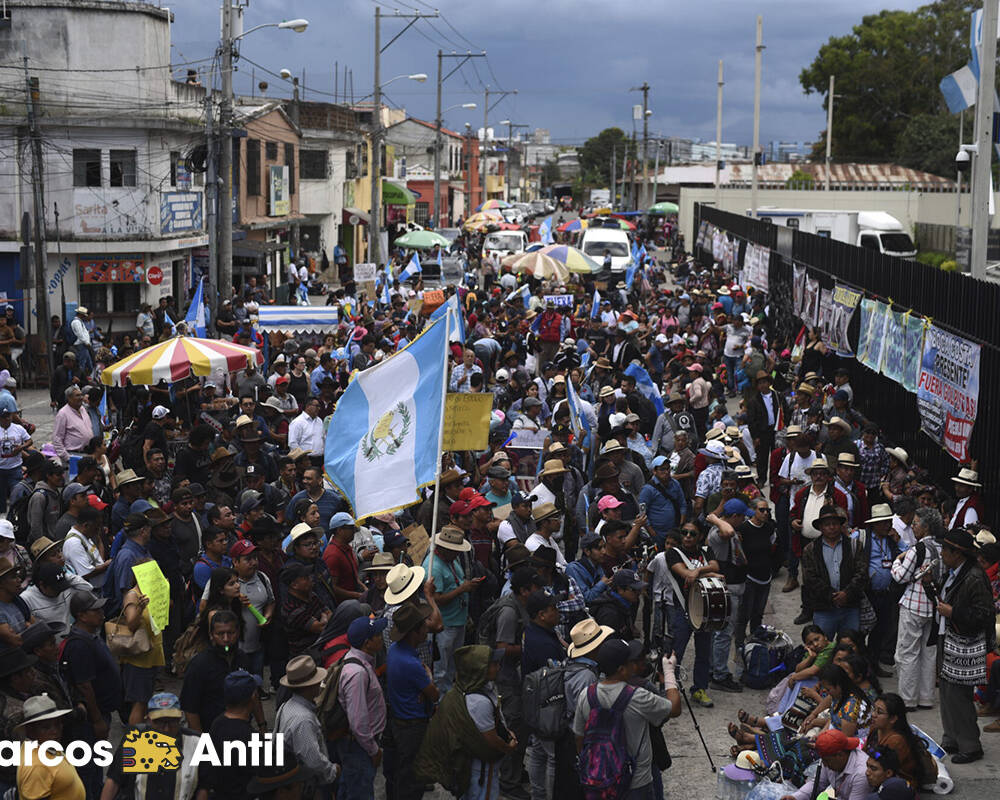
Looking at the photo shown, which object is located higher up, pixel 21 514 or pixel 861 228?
pixel 861 228

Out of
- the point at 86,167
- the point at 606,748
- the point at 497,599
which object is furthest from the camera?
the point at 86,167

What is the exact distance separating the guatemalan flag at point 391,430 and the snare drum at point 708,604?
211cm

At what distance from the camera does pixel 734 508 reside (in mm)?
9883

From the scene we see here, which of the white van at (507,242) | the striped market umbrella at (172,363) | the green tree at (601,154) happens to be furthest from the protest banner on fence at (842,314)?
the green tree at (601,154)

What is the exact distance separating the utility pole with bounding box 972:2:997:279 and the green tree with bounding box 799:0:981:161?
7211 centimetres

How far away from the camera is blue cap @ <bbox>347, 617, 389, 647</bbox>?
22.8ft

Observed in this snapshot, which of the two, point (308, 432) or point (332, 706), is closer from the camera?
point (332, 706)

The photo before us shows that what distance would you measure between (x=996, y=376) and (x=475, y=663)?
25.4 ft

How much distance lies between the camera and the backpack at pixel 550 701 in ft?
22.7

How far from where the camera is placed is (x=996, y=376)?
12.4m

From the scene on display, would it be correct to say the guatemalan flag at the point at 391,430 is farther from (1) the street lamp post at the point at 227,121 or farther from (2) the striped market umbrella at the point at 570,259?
(2) the striped market umbrella at the point at 570,259

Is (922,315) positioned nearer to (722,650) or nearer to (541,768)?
(722,650)

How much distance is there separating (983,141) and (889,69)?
74.2 m

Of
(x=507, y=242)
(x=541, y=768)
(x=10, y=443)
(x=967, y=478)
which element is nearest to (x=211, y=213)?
(x=10, y=443)
